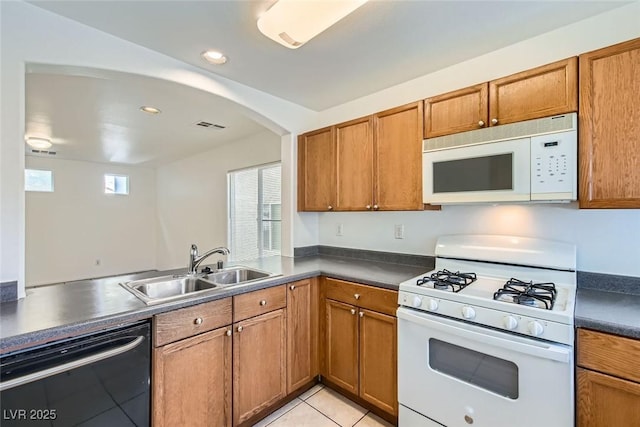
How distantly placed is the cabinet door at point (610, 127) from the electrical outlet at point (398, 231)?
1216mm

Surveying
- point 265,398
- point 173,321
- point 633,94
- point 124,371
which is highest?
point 633,94

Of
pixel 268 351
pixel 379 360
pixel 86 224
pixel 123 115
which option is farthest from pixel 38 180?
pixel 379 360

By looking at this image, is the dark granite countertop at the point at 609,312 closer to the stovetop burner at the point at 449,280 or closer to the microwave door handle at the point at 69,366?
the stovetop burner at the point at 449,280

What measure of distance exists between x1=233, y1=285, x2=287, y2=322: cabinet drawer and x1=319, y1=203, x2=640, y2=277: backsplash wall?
1.06 meters

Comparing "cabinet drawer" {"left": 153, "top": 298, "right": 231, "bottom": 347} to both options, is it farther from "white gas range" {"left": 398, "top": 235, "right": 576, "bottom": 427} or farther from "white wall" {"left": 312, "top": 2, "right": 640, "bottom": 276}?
"white wall" {"left": 312, "top": 2, "right": 640, "bottom": 276}

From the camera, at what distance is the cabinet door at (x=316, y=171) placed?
8.71ft

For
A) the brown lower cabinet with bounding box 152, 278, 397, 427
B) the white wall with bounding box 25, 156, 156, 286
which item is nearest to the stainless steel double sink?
the brown lower cabinet with bounding box 152, 278, 397, 427

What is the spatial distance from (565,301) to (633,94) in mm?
1021

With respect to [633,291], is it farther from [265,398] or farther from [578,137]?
[265,398]

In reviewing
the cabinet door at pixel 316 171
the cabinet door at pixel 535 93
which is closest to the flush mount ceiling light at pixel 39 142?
the cabinet door at pixel 316 171

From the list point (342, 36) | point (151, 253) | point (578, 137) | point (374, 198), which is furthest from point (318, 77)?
point (151, 253)

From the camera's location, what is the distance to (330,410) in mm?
2043

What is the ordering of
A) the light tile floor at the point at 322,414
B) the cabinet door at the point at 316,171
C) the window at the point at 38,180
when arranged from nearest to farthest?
the light tile floor at the point at 322,414 < the cabinet door at the point at 316,171 < the window at the point at 38,180

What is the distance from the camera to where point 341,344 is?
2.15 m
